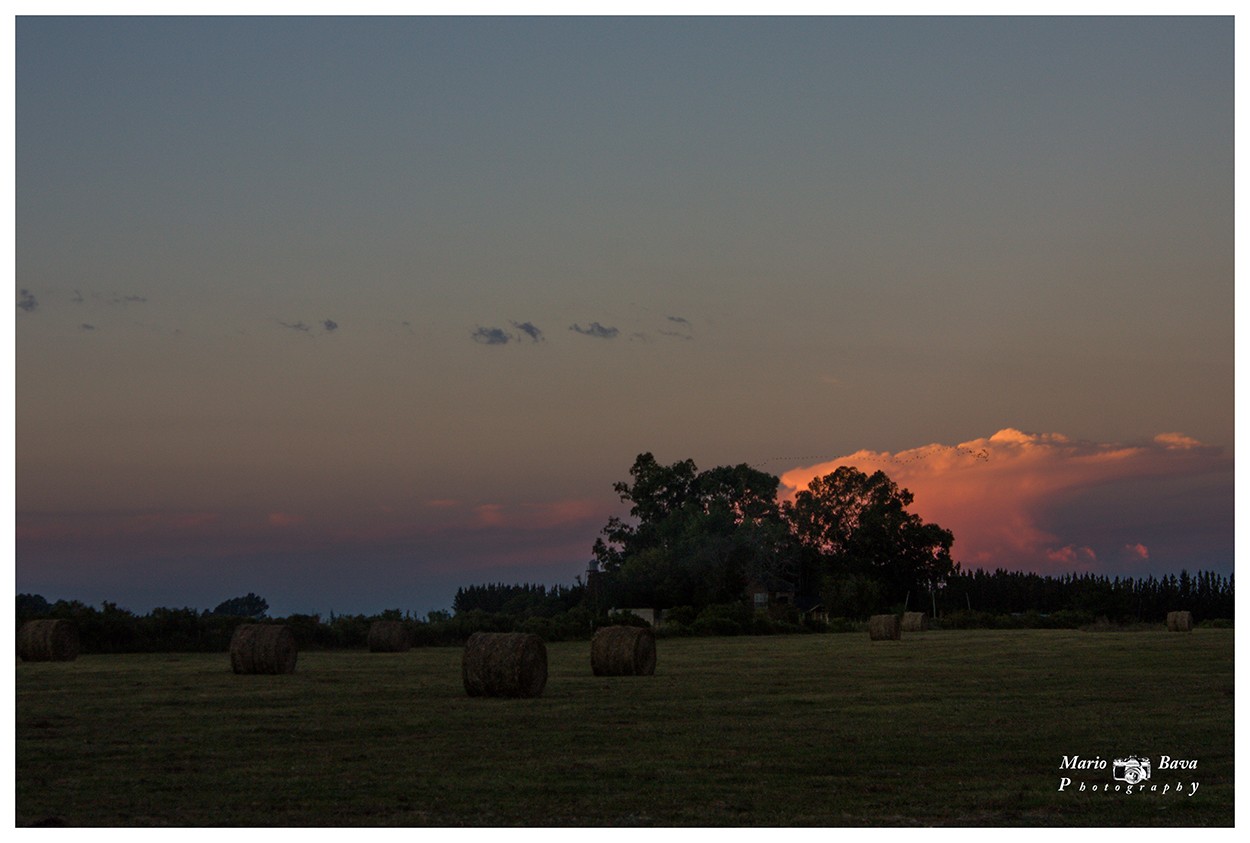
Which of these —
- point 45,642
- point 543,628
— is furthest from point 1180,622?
point 45,642

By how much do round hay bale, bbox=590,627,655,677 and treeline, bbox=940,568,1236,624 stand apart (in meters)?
57.8

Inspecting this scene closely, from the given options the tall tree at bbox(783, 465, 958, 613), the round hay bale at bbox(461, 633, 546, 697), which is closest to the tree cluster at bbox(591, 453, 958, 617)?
the tall tree at bbox(783, 465, 958, 613)

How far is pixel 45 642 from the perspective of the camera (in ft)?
121

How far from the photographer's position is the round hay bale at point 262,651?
32.3 metres

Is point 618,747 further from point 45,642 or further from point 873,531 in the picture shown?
point 873,531

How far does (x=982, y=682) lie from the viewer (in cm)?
2925

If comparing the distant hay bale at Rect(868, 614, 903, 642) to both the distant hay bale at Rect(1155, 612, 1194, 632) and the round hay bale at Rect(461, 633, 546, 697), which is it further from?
the round hay bale at Rect(461, 633, 546, 697)

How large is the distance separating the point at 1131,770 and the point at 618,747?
6146 mm

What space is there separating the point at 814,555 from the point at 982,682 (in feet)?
245

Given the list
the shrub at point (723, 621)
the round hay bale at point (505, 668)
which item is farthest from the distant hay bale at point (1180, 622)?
the round hay bale at point (505, 668)

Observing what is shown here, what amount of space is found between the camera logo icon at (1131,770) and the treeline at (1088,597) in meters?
71.0

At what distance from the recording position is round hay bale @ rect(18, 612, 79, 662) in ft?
→ 121
